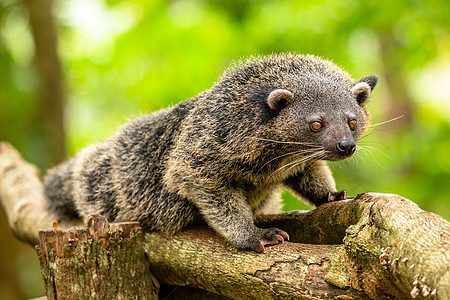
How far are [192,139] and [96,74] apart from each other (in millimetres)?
7513

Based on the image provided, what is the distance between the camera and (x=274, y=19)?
27.0ft

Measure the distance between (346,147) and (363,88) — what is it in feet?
2.99

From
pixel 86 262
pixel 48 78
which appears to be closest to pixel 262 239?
pixel 86 262

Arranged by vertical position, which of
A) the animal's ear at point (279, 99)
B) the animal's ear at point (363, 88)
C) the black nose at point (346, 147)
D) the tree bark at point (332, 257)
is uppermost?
the animal's ear at point (363, 88)

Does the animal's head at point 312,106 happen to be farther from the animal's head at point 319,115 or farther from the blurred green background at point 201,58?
the blurred green background at point 201,58

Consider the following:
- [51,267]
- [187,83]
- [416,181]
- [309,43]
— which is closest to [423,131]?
[416,181]

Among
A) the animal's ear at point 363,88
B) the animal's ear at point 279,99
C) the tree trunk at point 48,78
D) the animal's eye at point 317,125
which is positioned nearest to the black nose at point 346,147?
the animal's eye at point 317,125

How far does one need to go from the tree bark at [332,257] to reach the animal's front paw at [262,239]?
67 millimetres

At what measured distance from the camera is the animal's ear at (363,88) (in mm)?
4848

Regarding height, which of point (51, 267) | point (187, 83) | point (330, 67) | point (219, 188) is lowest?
point (51, 267)

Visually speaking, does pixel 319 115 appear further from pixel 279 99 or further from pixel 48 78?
pixel 48 78

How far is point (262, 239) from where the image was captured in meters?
4.39

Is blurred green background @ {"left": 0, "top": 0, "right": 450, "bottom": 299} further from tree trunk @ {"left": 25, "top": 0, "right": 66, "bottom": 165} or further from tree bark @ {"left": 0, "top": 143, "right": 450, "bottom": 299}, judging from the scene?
tree bark @ {"left": 0, "top": 143, "right": 450, "bottom": 299}

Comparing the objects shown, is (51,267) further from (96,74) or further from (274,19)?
(96,74)
